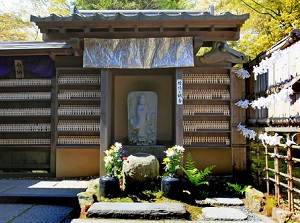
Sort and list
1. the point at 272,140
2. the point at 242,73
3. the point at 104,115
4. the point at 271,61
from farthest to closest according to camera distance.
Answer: the point at 242,73, the point at 104,115, the point at 271,61, the point at 272,140

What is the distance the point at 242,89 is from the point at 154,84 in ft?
7.47

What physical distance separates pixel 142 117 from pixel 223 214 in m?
3.18

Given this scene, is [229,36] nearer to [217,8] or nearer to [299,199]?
[299,199]

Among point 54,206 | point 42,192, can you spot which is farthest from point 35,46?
point 54,206

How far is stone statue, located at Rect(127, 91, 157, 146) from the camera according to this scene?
268 inches

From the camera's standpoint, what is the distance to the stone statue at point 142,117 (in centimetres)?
682

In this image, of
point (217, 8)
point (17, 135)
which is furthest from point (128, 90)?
point (217, 8)

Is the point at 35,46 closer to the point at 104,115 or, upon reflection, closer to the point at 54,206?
the point at 104,115

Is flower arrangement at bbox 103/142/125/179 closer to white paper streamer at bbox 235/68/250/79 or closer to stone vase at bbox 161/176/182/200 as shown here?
stone vase at bbox 161/176/182/200

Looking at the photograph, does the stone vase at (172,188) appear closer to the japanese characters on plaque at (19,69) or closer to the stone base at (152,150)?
the stone base at (152,150)

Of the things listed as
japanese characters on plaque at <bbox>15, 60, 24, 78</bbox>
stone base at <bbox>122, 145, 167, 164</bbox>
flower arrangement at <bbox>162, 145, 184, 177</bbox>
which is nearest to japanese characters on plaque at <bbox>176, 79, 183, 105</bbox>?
stone base at <bbox>122, 145, 167, 164</bbox>

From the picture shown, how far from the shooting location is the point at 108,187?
5098mm

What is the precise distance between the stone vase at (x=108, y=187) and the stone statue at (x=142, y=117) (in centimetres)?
179

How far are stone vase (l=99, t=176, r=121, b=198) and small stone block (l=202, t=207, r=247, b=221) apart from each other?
1654mm
